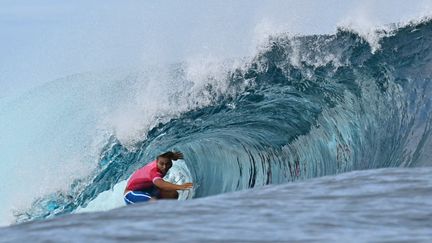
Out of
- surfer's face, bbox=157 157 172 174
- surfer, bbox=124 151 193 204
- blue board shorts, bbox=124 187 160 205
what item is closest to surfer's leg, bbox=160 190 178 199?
surfer, bbox=124 151 193 204

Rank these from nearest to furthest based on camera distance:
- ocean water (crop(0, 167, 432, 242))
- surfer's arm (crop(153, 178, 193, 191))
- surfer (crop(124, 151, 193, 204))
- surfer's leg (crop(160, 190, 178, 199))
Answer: ocean water (crop(0, 167, 432, 242)) < surfer's arm (crop(153, 178, 193, 191)) < surfer's leg (crop(160, 190, 178, 199)) < surfer (crop(124, 151, 193, 204))

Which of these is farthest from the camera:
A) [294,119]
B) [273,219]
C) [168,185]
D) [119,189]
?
[119,189]

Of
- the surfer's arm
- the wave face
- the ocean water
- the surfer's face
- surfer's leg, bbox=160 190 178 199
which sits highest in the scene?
the wave face

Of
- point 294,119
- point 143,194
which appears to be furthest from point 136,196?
point 294,119

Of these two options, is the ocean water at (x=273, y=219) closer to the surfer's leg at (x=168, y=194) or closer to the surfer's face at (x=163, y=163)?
the surfer's leg at (x=168, y=194)

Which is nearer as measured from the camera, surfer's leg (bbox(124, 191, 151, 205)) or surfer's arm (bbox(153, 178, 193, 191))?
surfer's arm (bbox(153, 178, 193, 191))

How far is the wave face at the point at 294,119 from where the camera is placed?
39.8ft

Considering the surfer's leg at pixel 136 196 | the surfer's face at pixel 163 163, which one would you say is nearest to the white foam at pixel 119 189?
the surfer's leg at pixel 136 196

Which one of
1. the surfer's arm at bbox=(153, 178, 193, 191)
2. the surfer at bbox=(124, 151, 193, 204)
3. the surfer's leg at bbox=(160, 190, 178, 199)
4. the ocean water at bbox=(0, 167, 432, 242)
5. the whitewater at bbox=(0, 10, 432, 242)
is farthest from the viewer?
the whitewater at bbox=(0, 10, 432, 242)

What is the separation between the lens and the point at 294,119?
13281 millimetres

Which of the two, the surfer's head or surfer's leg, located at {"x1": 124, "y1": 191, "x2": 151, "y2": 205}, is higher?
the surfer's head

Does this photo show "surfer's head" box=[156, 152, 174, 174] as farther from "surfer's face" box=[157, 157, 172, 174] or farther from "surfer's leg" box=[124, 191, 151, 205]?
"surfer's leg" box=[124, 191, 151, 205]

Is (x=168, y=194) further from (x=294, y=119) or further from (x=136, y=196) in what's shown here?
(x=294, y=119)

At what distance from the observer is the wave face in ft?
39.8
